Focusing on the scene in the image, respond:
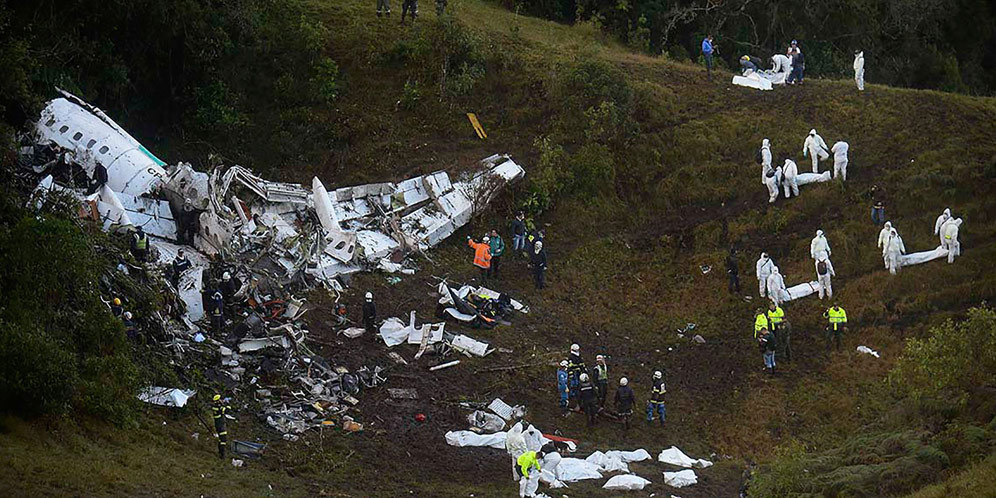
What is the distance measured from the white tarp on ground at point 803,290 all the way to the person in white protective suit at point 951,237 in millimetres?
3434

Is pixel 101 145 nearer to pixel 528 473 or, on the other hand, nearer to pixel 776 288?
pixel 528 473

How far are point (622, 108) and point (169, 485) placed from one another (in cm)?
2247

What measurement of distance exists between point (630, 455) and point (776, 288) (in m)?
8.42

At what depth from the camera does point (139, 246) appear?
30.5m

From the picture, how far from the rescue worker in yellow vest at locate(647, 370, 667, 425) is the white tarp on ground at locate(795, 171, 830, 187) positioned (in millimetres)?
10951

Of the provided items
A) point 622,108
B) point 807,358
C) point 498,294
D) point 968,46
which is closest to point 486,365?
point 498,294

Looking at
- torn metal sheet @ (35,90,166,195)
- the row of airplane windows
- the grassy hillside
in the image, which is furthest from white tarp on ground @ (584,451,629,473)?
the row of airplane windows

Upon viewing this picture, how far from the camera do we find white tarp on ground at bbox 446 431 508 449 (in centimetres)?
2686

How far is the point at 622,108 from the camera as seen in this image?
4053cm

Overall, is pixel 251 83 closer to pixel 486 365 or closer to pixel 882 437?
pixel 486 365

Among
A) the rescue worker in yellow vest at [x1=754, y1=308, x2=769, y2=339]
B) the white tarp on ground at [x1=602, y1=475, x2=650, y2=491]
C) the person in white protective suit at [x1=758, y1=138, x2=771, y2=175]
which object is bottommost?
the white tarp on ground at [x1=602, y1=475, x2=650, y2=491]

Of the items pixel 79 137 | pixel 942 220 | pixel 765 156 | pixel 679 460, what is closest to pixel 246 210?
pixel 79 137

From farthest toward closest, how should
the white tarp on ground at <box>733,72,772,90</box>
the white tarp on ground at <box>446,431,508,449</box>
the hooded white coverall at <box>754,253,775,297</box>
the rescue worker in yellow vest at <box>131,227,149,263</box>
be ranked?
1. the white tarp on ground at <box>733,72,772,90</box>
2. the hooded white coverall at <box>754,253,775,297</box>
3. the rescue worker in yellow vest at <box>131,227,149,263</box>
4. the white tarp on ground at <box>446,431,508,449</box>

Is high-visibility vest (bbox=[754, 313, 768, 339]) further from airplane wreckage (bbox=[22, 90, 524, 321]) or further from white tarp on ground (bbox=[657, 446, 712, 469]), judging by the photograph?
airplane wreckage (bbox=[22, 90, 524, 321])
